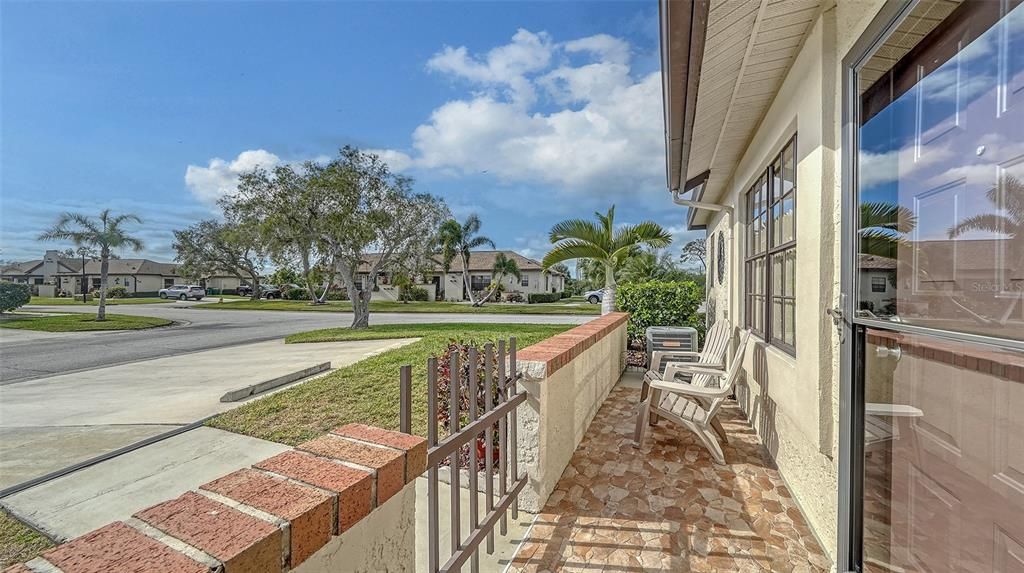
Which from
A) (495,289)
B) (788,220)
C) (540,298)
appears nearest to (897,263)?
(788,220)

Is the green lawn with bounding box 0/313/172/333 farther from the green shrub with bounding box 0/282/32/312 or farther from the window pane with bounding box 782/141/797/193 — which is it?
the window pane with bounding box 782/141/797/193

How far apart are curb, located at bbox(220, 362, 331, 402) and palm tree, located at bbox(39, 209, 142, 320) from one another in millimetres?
20025

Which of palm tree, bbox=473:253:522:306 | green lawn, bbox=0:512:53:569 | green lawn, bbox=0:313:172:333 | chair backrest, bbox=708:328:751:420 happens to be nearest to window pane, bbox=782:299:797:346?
chair backrest, bbox=708:328:751:420

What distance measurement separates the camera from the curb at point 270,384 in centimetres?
609

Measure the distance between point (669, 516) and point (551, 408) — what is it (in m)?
0.99

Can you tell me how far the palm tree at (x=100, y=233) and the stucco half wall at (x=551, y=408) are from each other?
26.0m

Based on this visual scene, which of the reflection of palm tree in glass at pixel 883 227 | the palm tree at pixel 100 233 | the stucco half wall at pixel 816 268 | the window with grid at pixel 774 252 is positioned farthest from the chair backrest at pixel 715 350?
the palm tree at pixel 100 233

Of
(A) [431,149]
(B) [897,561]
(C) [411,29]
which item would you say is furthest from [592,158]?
(B) [897,561]

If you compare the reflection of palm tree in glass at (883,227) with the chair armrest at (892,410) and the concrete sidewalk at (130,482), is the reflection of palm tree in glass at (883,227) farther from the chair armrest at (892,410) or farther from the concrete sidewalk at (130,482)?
the concrete sidewalk at (130,482)

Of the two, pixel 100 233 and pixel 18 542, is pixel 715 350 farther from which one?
pixel 100 233

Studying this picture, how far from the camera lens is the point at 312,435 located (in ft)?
14.9

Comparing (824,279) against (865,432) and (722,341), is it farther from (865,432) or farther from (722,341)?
(722,341)

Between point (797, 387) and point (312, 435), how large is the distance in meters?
4.60

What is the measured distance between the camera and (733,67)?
298cm
